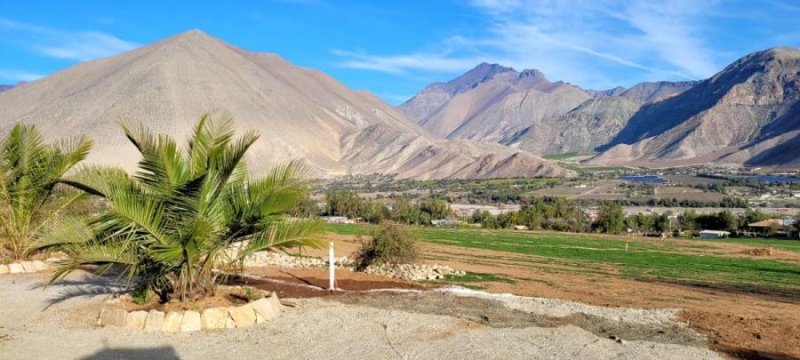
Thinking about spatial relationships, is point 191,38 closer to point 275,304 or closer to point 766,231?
point 766,231

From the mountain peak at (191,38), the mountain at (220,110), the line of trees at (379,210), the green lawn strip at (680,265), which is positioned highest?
the mountain peak at (191,38)

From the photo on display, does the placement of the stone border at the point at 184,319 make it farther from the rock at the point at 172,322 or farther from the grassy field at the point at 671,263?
the grassy field at the point at 671,263

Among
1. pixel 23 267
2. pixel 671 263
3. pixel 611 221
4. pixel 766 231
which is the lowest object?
pixel 671 263

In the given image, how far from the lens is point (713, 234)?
231 ft

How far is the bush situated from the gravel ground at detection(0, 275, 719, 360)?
791 centimetres

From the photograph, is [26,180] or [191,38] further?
[191,38]

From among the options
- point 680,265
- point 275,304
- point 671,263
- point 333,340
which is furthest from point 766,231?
point 333,340

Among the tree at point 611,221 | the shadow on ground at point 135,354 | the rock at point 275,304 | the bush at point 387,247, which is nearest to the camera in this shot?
the shadow on ground at point 135,354

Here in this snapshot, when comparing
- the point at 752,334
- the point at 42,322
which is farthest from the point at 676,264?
the point at 42,322

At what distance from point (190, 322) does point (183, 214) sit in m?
1.79

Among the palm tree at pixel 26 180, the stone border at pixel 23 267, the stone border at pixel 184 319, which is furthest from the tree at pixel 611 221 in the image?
the stone border at pixel 184 319

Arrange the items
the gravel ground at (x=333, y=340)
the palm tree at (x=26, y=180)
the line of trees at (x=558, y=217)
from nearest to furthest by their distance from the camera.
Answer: the gravel ground at (x=333, y=340), the palm tree at (x=26, y=180), the line of trees at (x=558, y=217)

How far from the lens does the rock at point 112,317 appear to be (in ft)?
37.4

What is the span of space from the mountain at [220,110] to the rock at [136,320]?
9983 centimetres
